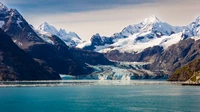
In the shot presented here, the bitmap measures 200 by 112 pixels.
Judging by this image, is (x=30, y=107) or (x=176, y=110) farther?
(x=30, y=107)

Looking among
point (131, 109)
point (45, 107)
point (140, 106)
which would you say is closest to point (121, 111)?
point (131, 109)

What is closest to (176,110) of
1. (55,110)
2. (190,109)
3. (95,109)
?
(190,109)

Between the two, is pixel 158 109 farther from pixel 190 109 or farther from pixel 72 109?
pixel 72 109

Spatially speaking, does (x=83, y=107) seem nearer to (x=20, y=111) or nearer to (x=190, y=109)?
(x=20, y=111)

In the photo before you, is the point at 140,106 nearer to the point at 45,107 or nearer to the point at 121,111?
the point at 121,111

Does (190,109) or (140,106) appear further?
(140,106)

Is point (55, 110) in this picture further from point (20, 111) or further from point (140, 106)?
point (140, 106)

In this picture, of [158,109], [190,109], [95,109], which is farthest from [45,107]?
[190,109]
